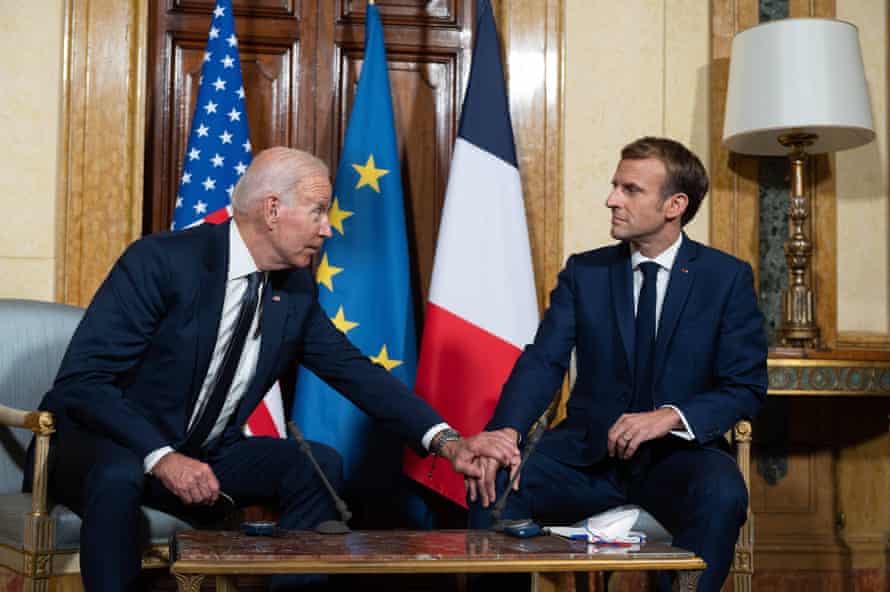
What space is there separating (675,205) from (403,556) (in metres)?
1.45

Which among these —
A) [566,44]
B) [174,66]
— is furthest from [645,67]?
[174,66]

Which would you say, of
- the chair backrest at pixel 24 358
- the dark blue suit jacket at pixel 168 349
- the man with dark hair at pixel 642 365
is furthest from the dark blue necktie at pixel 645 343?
the chair backrest at pixel 24 358

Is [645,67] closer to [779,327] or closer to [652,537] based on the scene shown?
[779,327]

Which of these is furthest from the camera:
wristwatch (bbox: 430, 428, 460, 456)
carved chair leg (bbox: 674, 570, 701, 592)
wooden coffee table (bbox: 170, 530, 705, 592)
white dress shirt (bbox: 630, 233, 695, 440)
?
white dress shirt (bbox: 630, 233, 695, 440)

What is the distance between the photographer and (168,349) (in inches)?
104

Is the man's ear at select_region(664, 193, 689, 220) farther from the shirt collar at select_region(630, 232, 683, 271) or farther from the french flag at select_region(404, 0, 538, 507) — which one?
the french flag at select_region(404, 0, 538, 507)

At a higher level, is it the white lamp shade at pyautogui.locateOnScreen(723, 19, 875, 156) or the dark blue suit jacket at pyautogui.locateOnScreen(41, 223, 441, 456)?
the white lamp shade at pyautogui.locateOnScreen(723, 19, 875, 156)

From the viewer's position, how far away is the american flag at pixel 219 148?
3.49 meters

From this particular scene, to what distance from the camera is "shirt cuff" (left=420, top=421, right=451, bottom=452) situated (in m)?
2.73

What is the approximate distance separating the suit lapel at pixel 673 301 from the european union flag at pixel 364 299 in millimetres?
924

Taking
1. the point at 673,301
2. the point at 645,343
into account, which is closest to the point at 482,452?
the point at 645,343

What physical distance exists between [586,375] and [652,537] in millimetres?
→ 499

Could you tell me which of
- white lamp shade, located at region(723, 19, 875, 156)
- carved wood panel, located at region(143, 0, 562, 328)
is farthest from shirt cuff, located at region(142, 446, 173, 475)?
white lamp shade, located at region(723, 19, 875, 156)

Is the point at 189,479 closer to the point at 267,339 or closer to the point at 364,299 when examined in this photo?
the point at 267,339
